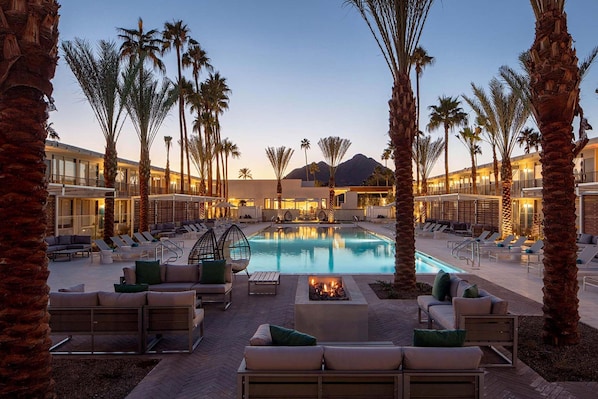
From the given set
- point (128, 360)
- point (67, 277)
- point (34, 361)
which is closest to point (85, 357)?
point (128, 360)

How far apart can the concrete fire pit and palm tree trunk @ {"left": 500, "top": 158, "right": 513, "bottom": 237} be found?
1622cm

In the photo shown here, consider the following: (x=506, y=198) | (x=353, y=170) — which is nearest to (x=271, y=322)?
(x=506, y=198)

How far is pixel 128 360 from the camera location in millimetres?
4980

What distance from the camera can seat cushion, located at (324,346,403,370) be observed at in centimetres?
317

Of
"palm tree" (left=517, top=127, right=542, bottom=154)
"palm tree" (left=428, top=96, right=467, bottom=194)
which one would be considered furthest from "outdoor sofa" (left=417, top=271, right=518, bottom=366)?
"palm tree" (left=517, top=127, right=542, bottom=154)

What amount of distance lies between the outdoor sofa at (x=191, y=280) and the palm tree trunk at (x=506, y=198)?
639 inches

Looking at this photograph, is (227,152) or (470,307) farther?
(227,152)

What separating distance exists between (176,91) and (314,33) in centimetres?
834

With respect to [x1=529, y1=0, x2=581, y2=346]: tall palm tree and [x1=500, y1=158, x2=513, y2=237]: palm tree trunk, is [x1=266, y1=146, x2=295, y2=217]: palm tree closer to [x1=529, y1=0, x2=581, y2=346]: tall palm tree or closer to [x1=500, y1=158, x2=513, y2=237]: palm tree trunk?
[x1=500, y1=158, x2=513, y2=237]: palm tree trunk

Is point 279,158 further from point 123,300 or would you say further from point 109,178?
point 123,300

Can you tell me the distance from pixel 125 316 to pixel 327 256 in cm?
1230

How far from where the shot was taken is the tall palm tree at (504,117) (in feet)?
57.1

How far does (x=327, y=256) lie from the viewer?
55.3 ft

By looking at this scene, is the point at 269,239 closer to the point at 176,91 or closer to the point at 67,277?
the point at 176,91
